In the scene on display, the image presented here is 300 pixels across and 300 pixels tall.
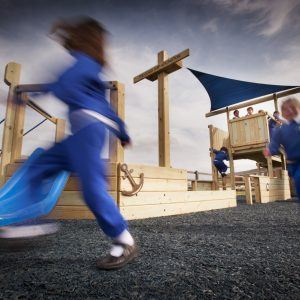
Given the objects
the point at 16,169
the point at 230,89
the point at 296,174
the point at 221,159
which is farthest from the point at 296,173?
the point at 230,89

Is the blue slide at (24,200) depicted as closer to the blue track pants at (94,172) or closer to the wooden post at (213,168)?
the blue track pants at (94,172)

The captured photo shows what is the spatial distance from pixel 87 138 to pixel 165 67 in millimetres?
3459

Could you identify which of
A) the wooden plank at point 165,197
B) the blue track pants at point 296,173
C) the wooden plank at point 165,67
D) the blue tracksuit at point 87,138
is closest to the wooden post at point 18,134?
the wooden plank at point 165,197

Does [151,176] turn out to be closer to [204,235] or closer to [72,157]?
[204,235]

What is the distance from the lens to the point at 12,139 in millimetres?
3818

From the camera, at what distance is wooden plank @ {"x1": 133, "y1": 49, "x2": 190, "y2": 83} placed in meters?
4.23

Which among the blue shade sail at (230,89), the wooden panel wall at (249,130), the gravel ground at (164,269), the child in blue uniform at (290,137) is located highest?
the blue shade sail at (230,89)

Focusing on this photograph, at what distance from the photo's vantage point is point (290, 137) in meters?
2.65

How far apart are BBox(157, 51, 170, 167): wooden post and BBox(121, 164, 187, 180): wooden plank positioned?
0.62 ft

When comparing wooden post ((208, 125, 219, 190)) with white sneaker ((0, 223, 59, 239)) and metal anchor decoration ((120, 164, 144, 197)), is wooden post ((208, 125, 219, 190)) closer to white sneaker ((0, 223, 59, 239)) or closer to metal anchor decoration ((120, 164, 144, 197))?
metal anchor decoration ((120, 164, 144, 197))

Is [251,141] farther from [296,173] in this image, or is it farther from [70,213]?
[70,213]

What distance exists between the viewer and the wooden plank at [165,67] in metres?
4.23

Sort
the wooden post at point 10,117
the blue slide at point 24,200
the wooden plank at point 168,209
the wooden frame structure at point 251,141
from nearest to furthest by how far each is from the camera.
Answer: the blue slide at point 24,200 → the wooden plank at point 168,209 → the wooden post at point 10,117 → the wooden frame structure at point 251,141

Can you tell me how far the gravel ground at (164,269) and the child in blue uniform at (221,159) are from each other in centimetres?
570
